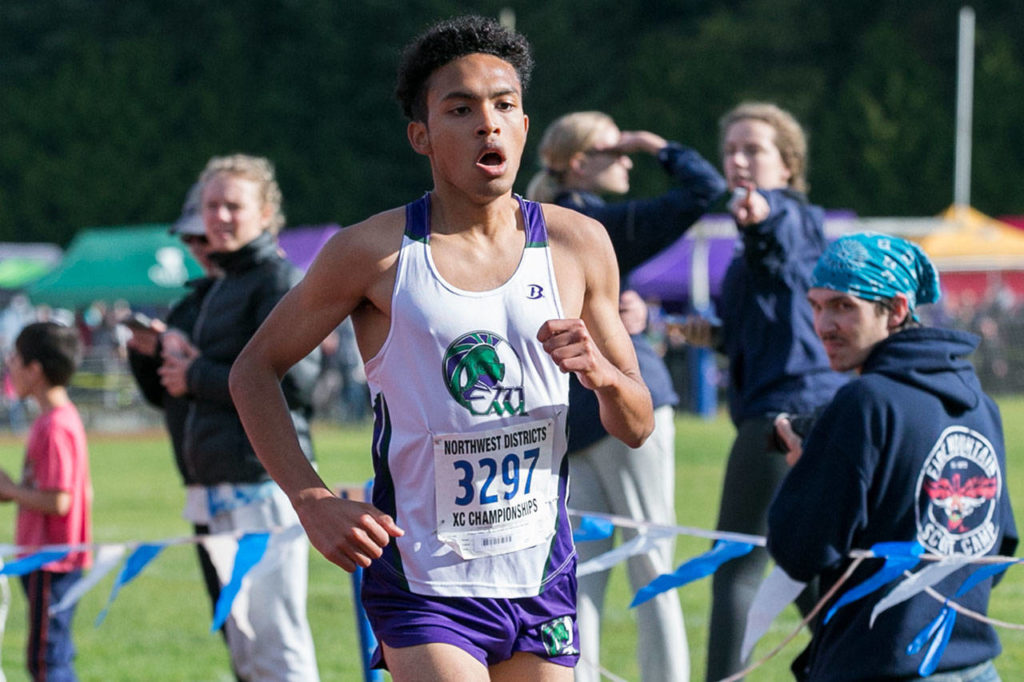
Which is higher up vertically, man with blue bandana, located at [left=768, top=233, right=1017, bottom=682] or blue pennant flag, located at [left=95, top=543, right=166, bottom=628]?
man with blue bandana, located at [left=768, top=233, right=1017, bottom=682]

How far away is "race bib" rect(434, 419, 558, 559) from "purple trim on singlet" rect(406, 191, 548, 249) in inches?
15.9

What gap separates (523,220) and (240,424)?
2.44m

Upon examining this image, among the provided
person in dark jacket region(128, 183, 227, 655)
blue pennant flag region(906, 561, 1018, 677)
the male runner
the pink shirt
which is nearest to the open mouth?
the male runner

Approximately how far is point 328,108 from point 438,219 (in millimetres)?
51897

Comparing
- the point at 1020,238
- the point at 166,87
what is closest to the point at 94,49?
the point at 166,87

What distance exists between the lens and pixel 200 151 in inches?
2116

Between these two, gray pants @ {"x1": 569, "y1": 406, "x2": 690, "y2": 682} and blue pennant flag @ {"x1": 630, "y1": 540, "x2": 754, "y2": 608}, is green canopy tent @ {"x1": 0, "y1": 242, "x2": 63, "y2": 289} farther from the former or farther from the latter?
blue pennant flag @ {"x1": 630, "y1": 540, "x2": 754, "y2": 608}

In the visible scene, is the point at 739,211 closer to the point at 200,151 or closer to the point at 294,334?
the point at 294,334

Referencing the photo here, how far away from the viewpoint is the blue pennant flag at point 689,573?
16.7 feet

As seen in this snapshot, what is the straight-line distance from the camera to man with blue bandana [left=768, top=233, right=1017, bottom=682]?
3.73 metres

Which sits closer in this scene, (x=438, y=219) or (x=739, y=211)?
(x=438, y=219)

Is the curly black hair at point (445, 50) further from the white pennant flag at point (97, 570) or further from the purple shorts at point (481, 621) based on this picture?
the white pennant flag at point (97, 570)

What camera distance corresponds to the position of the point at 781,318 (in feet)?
18.2

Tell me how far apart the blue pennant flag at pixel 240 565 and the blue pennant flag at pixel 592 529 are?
1.08 metres
